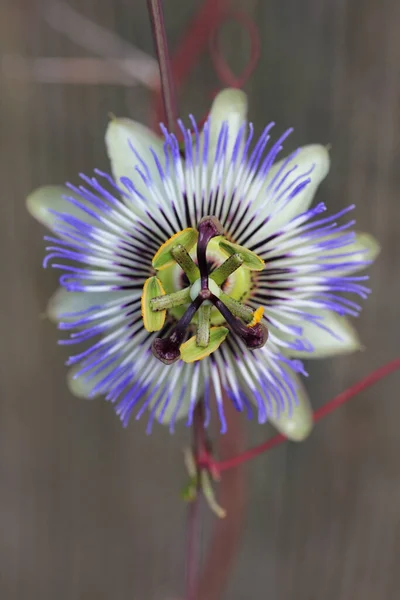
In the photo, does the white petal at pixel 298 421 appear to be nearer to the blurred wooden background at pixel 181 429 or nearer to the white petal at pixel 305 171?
the white petal at pixel 305 171

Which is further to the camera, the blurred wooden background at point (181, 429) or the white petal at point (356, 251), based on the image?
the blurred wooden background at point (181, 429)

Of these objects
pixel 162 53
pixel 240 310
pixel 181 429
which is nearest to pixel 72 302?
pixel 240 310

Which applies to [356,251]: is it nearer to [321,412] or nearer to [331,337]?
[331,337]

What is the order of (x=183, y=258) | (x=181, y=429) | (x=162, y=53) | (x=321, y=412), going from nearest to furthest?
(x=162, y=53) → (x=183, y=258) → (x=321, y=412) → (x=181, y=429)

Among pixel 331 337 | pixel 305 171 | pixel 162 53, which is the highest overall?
pixel 162 53

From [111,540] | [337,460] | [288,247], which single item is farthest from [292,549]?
[288,247]

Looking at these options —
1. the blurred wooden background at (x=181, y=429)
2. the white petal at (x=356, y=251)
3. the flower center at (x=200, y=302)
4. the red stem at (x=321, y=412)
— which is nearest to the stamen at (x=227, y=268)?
the flower center at (x=200, y=302)

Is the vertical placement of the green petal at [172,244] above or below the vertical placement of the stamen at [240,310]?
above
